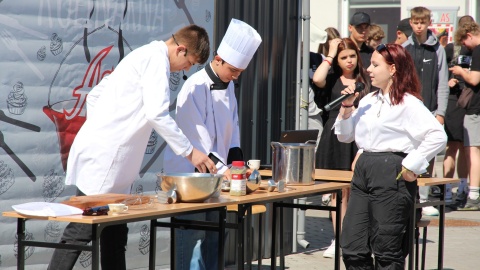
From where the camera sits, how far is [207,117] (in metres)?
5.52

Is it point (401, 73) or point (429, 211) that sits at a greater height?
point (401, 73)

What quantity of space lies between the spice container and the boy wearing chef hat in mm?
180

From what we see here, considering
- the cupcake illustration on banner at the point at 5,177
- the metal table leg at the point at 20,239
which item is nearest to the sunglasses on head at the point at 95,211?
the metal table leg at the point at 20,239

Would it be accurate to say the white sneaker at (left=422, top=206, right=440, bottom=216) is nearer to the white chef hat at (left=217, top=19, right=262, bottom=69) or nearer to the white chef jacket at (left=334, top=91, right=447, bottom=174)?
the white chef jacket at (left=334, top=91, right=447, bottom=174)

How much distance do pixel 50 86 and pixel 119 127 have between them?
134 centimetres

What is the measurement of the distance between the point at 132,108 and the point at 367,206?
1.70 metres

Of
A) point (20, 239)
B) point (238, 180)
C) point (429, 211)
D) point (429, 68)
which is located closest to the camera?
point (20, 239)

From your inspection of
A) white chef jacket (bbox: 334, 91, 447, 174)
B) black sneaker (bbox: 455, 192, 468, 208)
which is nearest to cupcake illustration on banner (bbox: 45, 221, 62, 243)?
white chef jacket (bbox: 334, 91, 447, 174)

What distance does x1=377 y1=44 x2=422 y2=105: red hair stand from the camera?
5680 mm

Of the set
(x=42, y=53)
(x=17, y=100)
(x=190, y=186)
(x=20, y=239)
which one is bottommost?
(x=20, y=239)

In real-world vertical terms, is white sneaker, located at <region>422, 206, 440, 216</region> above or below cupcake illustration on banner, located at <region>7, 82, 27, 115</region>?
below

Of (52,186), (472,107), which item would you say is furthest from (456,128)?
(52,186)

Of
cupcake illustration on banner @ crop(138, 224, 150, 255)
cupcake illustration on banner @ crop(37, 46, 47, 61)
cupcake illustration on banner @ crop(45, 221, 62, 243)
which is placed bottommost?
cupcake illustration on banner @ crop(138, 224, 150, 255)

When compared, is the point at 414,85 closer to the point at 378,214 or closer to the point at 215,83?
the point at 378,214
